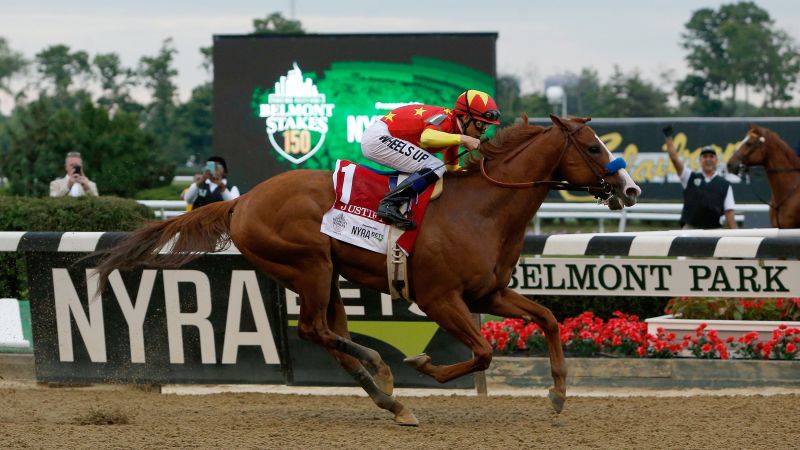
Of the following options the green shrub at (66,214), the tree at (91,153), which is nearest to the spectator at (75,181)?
the green shrub at (66,214)

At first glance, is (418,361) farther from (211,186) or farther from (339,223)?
(211,186)

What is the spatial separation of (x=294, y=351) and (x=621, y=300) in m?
3.00

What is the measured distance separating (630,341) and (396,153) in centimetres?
245

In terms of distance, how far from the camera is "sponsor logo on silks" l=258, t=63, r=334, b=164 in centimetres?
1470

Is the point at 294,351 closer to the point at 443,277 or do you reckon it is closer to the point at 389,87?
the point at 443,277

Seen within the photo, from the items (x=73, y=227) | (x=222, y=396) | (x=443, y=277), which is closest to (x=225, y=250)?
(x=222, y=396)

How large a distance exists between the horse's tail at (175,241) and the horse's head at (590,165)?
1925mm

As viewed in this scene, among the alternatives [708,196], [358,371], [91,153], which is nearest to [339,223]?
[358,371]

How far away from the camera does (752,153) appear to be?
475 inches

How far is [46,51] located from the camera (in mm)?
65062

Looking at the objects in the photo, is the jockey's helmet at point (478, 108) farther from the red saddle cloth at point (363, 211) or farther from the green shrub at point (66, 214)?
the green shrub at point (66, 214)

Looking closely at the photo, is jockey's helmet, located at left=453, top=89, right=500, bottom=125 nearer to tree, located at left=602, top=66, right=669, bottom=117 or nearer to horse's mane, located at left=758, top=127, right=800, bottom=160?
horse's mane, located at left=758, top=127, right=800, bottom=160

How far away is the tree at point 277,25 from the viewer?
53688 mm

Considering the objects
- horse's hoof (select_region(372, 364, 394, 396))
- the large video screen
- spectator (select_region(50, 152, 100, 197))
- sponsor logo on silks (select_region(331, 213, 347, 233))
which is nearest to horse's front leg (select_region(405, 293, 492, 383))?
horse's hoof (select_region(372, 364, 394, 396))
